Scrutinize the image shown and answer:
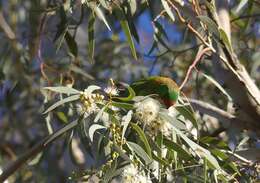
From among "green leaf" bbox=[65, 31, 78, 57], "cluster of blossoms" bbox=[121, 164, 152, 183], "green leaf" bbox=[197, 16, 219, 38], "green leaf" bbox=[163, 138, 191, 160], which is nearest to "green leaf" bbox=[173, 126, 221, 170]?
"green leaf" bbox=[163, 138, 191, 160]

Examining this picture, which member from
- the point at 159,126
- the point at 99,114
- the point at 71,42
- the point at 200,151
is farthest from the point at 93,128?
the point at 71,42

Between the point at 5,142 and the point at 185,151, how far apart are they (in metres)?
2.29

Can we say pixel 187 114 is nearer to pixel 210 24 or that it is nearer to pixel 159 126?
pixel 159 126

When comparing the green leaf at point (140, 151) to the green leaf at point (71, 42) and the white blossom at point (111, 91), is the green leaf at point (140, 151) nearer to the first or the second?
the white blossom at point (111, 91)

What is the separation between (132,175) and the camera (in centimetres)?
133

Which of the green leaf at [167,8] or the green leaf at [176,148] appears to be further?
the green leaf at [167,8]

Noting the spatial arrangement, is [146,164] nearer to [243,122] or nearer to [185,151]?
[185,151]

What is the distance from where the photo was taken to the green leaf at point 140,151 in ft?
4.41

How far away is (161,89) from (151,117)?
14cm

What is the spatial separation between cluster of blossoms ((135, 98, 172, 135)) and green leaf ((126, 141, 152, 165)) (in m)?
0.05

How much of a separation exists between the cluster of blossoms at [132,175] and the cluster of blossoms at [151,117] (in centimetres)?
9

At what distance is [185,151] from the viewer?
4.67 ft

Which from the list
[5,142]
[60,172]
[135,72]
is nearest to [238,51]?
[135,72]

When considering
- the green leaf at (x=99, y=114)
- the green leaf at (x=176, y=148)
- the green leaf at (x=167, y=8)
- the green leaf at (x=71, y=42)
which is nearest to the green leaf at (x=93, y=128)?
the green leaf at (x=99, y=114)
